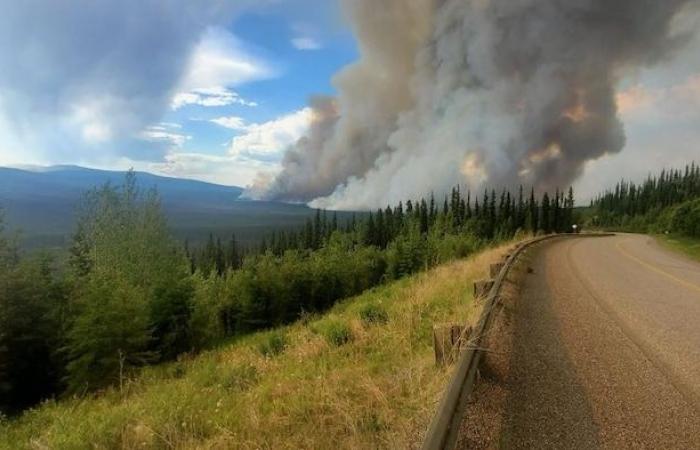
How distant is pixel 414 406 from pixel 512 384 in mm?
1288

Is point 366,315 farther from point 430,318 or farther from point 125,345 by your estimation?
point 125,345

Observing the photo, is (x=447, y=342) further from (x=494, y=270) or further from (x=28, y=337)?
(x=28, y=337)

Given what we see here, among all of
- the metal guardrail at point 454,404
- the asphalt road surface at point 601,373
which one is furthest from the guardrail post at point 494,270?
the metal guardrail at point 454,404

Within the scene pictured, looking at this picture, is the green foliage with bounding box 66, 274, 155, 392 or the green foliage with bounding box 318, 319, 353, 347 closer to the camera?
the green foliage with bounding box 318, 319, 353, 347

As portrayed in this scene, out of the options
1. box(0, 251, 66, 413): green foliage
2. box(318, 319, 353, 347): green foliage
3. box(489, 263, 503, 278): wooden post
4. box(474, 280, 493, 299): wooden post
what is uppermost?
box(474, 280, 493, 299): wooden post

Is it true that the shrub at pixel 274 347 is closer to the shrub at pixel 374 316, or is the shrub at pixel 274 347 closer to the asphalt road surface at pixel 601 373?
the shrub at pixel 374 316

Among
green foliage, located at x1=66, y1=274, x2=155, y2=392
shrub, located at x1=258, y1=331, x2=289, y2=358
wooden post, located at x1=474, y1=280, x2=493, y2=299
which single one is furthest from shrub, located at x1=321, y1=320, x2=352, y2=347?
green foliage, located at x1=66, y1=274, x2=155, y2=392

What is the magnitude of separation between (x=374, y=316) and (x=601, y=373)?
667 cm

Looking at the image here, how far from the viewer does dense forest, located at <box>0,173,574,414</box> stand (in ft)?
71.7

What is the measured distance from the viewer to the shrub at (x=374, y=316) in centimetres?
1175

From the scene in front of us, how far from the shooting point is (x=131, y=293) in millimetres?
23234

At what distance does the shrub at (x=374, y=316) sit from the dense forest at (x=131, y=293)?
223 inches

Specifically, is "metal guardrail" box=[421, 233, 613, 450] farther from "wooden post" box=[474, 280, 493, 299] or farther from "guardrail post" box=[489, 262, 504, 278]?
"guardrail post" box=[489, 262, 504, 278]

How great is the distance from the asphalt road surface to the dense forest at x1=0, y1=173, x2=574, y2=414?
29.9 ft
